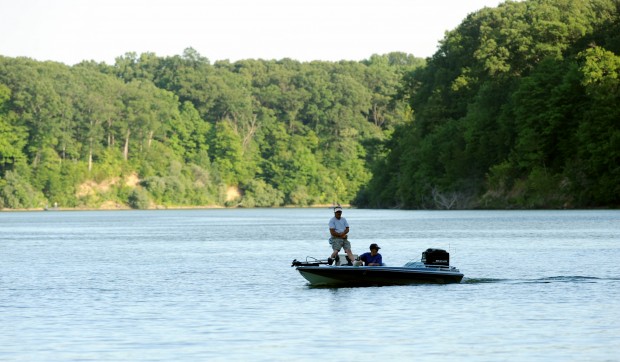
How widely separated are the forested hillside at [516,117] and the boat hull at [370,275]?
75555 millimetres

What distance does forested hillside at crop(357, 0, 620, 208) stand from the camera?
116375mm

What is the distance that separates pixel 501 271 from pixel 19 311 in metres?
19.4

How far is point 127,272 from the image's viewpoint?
48.9 metres

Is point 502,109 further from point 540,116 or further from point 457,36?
point 457,36

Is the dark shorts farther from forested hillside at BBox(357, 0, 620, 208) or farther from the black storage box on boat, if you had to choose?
forested hillside at BBox(357, 0, 620, 208)

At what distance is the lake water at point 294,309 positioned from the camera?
2494cm

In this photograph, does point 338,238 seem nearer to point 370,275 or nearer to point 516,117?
point 370,275

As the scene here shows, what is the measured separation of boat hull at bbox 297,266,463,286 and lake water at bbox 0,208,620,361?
0.33m

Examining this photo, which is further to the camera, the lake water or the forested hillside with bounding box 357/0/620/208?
the forested hillside with bounding box 357/0/620/208

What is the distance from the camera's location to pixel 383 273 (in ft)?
125

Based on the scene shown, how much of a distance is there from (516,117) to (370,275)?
3641 inches

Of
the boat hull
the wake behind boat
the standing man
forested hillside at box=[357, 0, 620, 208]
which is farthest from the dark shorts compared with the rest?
forested hillside at box=[357, 0, 620, 208]

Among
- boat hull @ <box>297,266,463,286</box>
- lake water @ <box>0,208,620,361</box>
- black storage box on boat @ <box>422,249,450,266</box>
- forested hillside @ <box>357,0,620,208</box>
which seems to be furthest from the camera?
forested hillside @ <box>357,0,620,208</box>

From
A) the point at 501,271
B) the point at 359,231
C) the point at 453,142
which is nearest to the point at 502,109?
the point at 453,142
